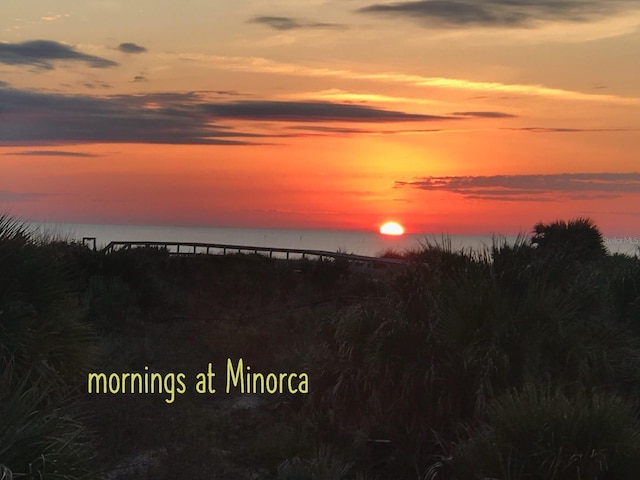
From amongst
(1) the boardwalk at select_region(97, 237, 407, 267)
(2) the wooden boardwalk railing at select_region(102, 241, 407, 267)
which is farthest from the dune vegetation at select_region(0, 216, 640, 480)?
(2) the wooden boardwalk railing at select_region(102, 241, 407, 267)

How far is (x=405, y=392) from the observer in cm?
1026

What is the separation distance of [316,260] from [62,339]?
2490 cm

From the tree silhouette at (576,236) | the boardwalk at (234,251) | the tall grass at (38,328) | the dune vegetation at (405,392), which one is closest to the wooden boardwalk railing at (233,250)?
the boardwalk at (234,251)

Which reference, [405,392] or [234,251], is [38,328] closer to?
[405,392]

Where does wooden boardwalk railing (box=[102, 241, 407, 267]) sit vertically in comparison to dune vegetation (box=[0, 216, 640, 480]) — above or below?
above

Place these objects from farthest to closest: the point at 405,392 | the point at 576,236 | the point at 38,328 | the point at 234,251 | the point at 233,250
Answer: the point at 233,250 < the point at 234,251 < the point at 576,236 < the point at 405,392 < the point at 38,328

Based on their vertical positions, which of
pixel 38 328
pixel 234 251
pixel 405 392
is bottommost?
pixel 405 392

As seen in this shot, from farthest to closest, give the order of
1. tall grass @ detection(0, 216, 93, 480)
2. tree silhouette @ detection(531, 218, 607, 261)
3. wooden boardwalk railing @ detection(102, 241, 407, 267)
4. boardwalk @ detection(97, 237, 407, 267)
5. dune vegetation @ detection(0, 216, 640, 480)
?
wooden boardwalk railing @ detection(102, 241, 407, 267) < boardwalk @ detection(97, 237, 407, 267) < tree silhouette @ detection(531, 218, 607, 261) < tall grass @ detection(0, 216, 93, 480) < dune vegetation @ detection(0, 216, 640, 480)

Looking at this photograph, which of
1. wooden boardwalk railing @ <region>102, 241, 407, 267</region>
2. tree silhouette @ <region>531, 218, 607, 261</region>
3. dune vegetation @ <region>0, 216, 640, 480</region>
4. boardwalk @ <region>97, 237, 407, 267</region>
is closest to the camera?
dune vegetation @ <region>0, 216, 640, 480</region>

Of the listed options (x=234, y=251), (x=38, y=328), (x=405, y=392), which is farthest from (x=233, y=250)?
(x=405, y=392)

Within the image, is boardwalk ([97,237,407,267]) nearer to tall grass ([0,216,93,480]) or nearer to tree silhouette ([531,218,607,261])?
tree silhouette ([531,218,607,261])

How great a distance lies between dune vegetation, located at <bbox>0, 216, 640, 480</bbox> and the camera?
309 inches

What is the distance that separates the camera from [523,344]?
31.5ft

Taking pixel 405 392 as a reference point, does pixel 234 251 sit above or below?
above
